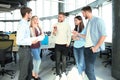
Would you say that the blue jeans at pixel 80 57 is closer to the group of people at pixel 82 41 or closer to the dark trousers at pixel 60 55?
the group of people at pixel 82 41

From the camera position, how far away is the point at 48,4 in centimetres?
1678

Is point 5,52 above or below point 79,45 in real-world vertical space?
below

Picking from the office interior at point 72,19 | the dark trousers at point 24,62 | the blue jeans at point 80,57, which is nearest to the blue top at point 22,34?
the dark trousers at point 24,62

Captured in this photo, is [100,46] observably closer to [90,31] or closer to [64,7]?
[90,31]

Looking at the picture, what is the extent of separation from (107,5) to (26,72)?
264 inches

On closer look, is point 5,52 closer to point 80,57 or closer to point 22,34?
point 80,57

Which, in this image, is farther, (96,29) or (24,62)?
(24,62)

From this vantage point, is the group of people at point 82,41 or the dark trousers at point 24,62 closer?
the group of people at point 82,41

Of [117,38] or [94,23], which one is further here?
[117,38]

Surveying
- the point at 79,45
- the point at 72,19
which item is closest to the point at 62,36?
the point at 79,45

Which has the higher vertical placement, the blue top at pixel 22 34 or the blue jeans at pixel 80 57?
the blue top at pixel 22 34

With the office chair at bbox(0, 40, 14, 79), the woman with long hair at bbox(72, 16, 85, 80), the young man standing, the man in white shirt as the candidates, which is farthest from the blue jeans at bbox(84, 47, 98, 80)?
the office chair at bbox(0, 40, 14, 79)

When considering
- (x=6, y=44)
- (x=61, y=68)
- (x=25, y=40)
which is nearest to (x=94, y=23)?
(x=25, y=40)

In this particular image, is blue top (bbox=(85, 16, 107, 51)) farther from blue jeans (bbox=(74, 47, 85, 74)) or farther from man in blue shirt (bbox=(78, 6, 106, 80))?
blue jeans (bbox=(74, 47, 85, 74))
